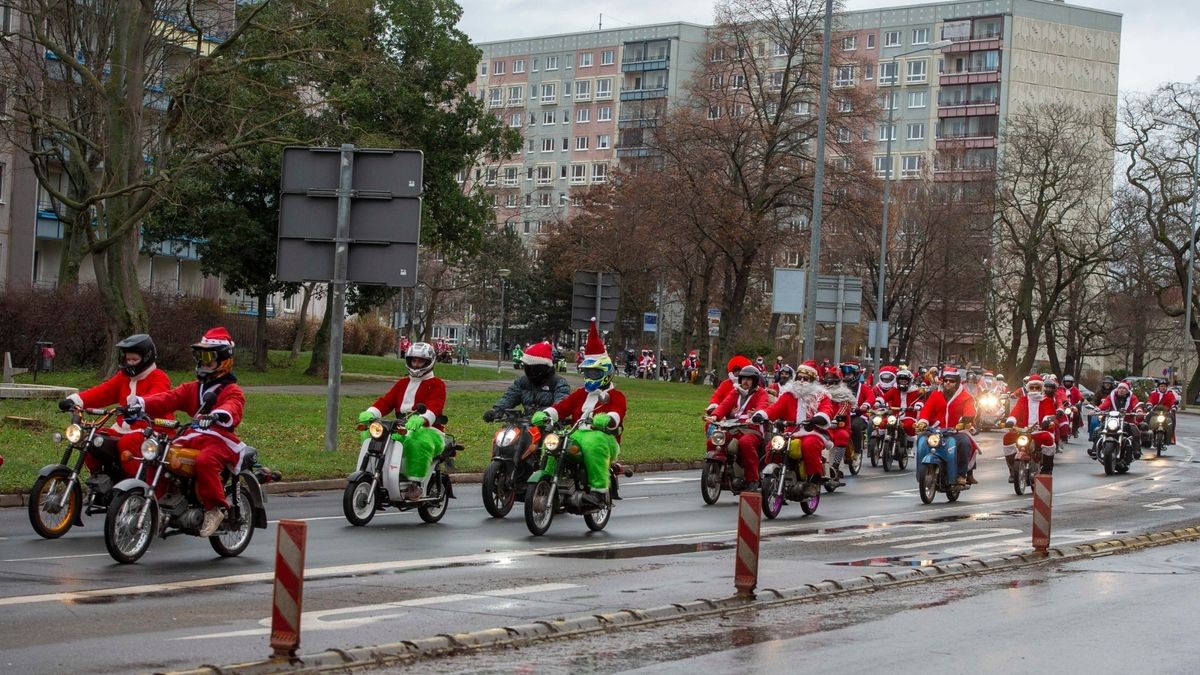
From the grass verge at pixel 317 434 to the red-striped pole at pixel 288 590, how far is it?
9.58 meters

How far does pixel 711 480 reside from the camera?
20.3 m

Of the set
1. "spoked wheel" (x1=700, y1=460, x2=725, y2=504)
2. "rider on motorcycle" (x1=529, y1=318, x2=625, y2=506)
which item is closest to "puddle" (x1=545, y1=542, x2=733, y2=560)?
"rider on motorcycle" (x1=529, y1=318, x2=625, y2=506)

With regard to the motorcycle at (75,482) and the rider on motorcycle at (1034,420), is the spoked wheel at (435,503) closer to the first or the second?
the motorcycle at (75,482)

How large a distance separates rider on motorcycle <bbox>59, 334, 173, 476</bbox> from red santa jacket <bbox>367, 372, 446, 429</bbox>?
10.0 feet

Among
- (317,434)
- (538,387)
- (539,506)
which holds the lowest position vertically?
(317,434)

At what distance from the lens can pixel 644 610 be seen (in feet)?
33.5

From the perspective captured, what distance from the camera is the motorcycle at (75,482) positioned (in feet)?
42.1

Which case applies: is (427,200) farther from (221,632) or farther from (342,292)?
(221,632)

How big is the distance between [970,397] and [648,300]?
7404 cm

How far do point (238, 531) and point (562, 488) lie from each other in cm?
399

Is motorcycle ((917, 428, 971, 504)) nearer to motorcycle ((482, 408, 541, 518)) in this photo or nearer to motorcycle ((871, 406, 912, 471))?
motorcycle ((482, 408, 541, 518))

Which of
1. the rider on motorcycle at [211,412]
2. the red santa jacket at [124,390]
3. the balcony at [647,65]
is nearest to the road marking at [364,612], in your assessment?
the rider on motorcycle at [211,412]

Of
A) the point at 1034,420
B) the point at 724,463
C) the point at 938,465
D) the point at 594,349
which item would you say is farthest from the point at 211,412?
the point at 1034,420

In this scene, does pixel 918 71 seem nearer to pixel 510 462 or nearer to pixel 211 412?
pixel 510 462
